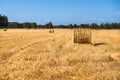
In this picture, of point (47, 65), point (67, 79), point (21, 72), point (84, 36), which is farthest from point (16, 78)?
point (84, 36)

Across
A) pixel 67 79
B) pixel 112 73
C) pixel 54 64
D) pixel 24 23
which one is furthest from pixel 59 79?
pixel 24 23

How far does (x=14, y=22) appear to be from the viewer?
182000 millimetres

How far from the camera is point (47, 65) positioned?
507 inches

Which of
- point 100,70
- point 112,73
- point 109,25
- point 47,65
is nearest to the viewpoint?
point 112,73

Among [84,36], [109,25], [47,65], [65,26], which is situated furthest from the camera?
[65,26]

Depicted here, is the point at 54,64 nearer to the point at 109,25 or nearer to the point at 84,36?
the point at 84,36

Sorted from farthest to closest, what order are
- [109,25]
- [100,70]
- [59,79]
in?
[109,25], [100,70], [59,79]

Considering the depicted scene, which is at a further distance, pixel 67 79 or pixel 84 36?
pixel 84 36

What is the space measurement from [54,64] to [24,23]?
164 m

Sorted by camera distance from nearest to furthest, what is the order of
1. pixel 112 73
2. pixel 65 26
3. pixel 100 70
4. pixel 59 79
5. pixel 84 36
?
pixel 59 79, pixel 112 73, pixel 100 70, pixel 84 36, pixel 65 26

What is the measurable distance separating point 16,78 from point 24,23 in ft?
547

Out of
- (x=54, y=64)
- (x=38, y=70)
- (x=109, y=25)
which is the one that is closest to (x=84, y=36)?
(x=54, y=64)

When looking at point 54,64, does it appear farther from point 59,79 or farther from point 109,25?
point 109,25

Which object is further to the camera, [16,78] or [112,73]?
[112,73]
